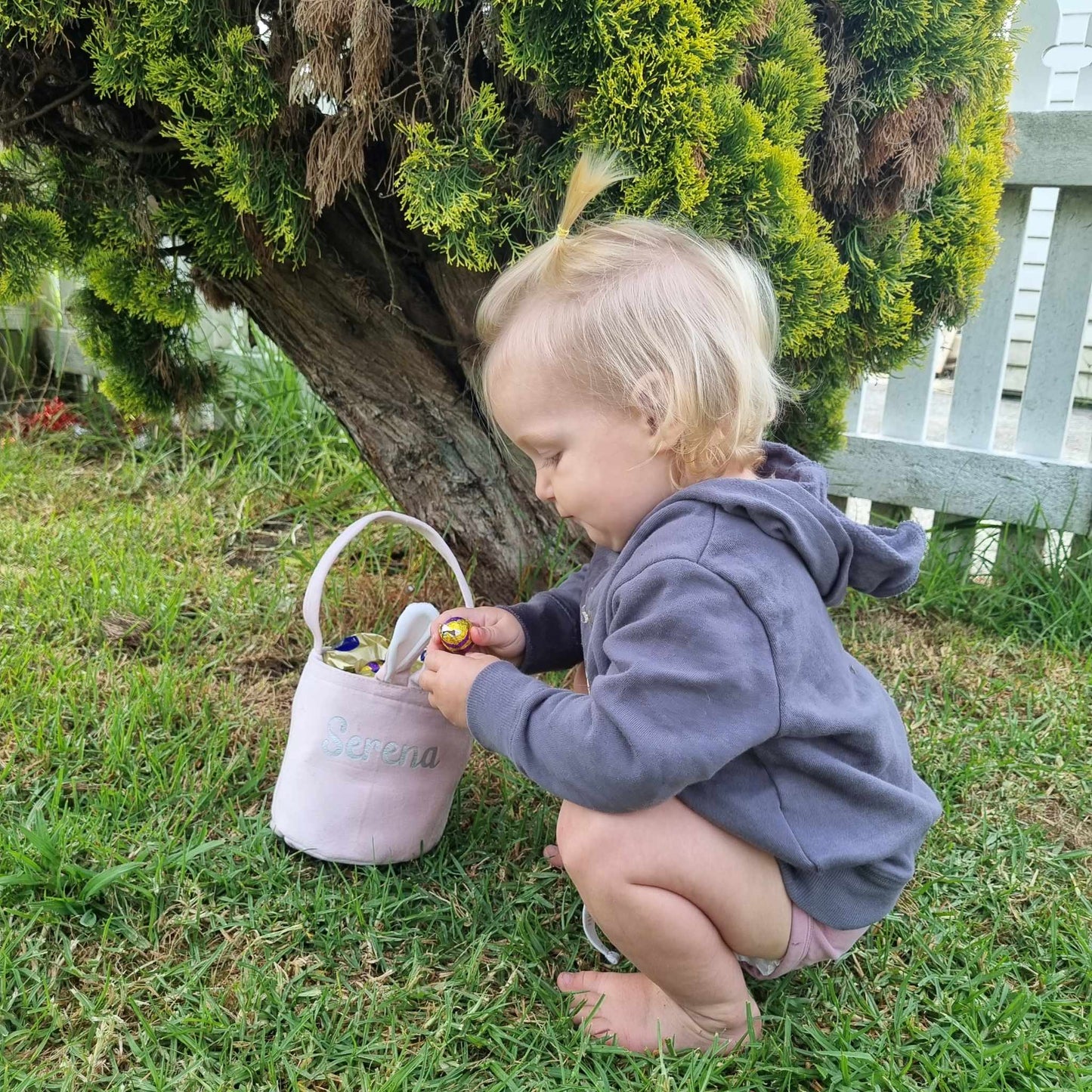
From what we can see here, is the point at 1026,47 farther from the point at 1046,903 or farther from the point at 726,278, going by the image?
the point at 1046,903

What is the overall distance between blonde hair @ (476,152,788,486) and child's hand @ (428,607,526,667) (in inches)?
19.1

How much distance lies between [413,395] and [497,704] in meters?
1.20

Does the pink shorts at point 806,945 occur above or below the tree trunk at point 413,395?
below

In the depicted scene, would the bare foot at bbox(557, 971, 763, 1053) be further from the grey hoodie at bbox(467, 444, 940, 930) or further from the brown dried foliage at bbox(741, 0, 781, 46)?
the brown dried foliage at bbox(741, 0, 781, 46)

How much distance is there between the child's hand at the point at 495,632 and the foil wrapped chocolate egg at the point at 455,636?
0.07 m

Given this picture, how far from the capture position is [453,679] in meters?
1.67

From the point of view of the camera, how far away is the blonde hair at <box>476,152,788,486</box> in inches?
60.7

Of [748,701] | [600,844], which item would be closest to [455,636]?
[600,844]

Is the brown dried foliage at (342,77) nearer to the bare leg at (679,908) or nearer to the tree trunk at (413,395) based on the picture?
the tree trunk at (413,395)

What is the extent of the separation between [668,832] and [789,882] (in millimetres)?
227

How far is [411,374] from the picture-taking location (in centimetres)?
254

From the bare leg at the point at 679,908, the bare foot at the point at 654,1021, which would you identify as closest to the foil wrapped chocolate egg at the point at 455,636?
the bare leg at the point at 679,908

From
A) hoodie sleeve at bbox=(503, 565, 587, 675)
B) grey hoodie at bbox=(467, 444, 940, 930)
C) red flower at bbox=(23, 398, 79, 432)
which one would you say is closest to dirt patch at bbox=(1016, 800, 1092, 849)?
grey hoodie at bbox=(467, 444, 940, 930)

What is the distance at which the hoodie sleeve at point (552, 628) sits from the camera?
6.59ft
